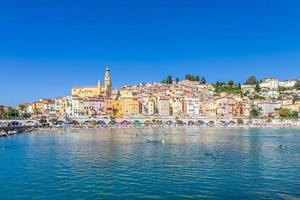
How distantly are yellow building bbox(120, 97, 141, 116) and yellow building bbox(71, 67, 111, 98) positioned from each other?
8035mm

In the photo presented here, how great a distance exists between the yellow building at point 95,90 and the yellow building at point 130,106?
26.4ft

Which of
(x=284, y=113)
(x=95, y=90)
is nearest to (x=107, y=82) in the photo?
(x=95, y=90)

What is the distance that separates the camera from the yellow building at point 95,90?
130200 mm

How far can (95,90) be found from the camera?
137m

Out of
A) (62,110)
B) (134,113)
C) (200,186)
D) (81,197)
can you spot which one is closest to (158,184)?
(200,186)

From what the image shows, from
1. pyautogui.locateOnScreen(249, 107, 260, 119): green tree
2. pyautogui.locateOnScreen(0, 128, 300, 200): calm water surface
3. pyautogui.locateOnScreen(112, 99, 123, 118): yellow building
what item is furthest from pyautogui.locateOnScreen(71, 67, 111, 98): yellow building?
pyautogui.locateOnScreen(0, 128, 300, 200): calm water surface

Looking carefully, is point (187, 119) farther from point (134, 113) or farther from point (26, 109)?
point (26, 109)

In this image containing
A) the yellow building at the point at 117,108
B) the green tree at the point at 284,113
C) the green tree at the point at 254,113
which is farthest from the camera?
the green tree at the point at 254,113

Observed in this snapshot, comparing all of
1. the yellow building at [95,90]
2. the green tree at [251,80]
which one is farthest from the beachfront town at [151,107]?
the green tree at [251,80]

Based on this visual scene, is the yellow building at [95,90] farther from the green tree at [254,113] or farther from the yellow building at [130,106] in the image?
the green tree at [254,113]

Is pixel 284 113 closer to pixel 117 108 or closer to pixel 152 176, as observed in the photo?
pixel 117 108

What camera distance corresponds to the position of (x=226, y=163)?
28938 millimetres

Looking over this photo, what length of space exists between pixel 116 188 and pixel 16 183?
5813 mm

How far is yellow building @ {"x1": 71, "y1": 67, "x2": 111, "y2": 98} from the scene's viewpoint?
427ft
